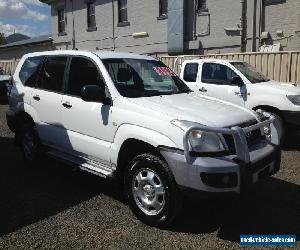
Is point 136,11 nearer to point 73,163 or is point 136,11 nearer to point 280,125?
point 280,125

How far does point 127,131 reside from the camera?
435cm

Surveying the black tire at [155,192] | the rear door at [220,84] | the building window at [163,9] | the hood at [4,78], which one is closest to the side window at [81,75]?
the black tire at [155,192]

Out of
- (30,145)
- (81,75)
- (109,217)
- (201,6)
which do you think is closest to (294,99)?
(81,75)

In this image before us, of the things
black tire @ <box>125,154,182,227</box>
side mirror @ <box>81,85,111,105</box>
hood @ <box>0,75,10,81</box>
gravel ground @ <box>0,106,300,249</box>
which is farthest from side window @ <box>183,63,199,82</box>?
hood @ <box>0,75,10,81</box>

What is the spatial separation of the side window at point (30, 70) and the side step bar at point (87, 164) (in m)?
1.30

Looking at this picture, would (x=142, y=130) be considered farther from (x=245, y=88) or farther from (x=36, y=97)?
(x=245, y=88)

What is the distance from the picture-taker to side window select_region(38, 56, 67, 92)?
5.56 m

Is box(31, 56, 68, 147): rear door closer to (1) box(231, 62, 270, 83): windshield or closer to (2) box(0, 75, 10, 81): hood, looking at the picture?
(1) box(231, 62, 270, 83): windshield

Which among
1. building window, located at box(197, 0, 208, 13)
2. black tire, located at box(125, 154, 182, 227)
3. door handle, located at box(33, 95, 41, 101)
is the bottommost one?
black tire, located at box(125, 154, 182, 227)

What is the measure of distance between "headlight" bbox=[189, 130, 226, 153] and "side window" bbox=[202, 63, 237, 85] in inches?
207

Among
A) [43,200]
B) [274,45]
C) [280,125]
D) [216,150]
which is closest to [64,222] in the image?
[43,200]

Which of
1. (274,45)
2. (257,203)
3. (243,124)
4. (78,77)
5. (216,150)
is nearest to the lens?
(216,150)

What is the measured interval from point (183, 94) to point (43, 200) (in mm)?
2320

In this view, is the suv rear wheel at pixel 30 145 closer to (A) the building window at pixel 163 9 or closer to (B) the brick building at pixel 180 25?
(B) the brick building at pixel 180 25
